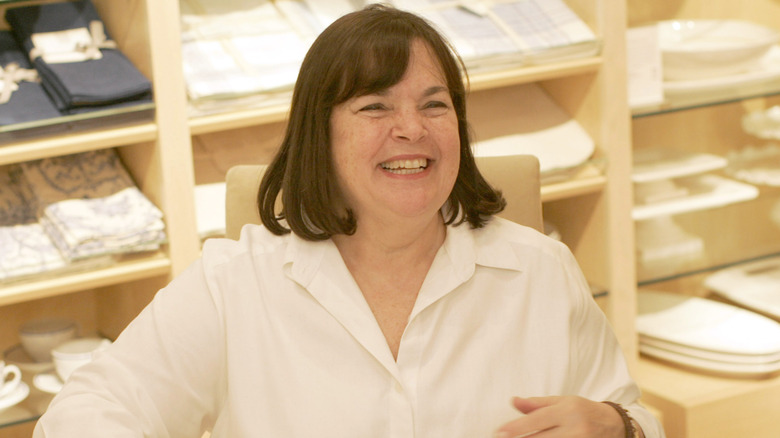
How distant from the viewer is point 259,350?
4.51ft

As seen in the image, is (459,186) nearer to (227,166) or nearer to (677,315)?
(227,166)

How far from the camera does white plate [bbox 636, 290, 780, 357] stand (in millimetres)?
2684

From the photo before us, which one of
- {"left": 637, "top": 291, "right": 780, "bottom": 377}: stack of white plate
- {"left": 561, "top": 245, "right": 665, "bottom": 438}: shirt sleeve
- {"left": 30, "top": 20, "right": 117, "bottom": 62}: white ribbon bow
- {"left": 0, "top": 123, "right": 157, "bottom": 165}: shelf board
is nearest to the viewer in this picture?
{"left": 561, "top": 245, "right": 665, "bottom": 438}: shirt sleeve

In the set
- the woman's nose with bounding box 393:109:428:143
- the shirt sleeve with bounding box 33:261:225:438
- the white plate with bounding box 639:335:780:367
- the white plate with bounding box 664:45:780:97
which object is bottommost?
the white plate with bounding box 639:335:780:367

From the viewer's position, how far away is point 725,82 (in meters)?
2.70

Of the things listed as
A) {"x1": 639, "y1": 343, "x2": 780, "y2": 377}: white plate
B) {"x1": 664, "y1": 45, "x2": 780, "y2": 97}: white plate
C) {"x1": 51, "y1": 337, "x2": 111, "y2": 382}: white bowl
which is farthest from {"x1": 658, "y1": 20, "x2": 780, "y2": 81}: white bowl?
{"x1": 51, "y1": 337, "x2": 111, "y2": 382}: white bowl

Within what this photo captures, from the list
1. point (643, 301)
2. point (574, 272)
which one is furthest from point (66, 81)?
point (643, 301)

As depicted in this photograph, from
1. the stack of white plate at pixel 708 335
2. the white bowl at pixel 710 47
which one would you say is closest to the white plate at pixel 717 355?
the stack of white plate at pixel 708 335

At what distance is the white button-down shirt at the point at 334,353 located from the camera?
52.7 inches

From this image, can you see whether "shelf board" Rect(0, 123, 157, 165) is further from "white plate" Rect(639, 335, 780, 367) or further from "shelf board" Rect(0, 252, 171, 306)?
"white plate" Rect(639, 335, 780, 367)

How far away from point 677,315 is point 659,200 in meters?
0.39

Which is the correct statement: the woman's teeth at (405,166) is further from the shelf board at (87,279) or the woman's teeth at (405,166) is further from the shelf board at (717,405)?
the shelf board at (717,405)

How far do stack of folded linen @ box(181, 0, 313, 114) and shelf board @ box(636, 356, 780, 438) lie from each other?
1.35 metres

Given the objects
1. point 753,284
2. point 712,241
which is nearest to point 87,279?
point 712,241
